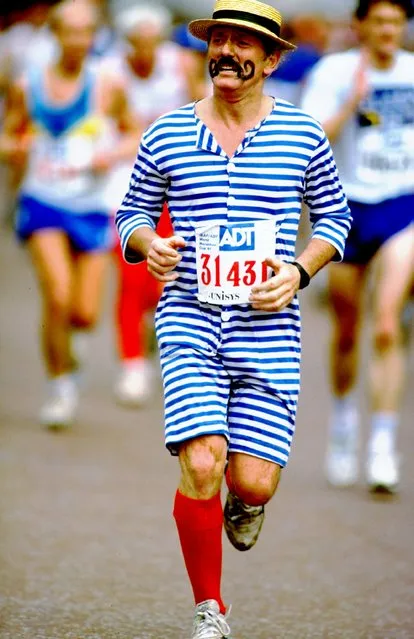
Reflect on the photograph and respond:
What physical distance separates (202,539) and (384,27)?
3.48m

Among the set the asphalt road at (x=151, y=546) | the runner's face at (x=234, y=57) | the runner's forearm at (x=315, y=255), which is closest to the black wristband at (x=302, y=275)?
the runner's forearm at (x=315, y=255)

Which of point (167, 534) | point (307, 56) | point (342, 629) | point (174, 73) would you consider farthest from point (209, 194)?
point (307, 56)

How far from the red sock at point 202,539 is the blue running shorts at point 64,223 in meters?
4.51

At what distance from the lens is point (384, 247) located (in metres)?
7.94

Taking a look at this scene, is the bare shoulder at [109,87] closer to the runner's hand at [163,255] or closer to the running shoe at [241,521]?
the running shoe at [241,521]

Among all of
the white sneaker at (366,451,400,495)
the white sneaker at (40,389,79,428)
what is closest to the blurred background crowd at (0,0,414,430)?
the white sneaker at (40,389,79,428)

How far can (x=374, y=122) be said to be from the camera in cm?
795

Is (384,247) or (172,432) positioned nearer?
(172,432)

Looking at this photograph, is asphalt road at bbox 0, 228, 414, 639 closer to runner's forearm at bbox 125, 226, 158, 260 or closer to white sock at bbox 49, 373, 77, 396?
white sock at bbox 49, 373, 77, 396

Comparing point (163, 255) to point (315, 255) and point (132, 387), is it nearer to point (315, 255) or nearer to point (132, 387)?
Result: point (315, 255)

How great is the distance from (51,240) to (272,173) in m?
4.43

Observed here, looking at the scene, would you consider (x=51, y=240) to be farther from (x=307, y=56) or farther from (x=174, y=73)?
(x=307, y=56)

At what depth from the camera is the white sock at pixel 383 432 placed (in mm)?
7930

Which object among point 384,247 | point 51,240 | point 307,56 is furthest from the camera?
point 307,56
